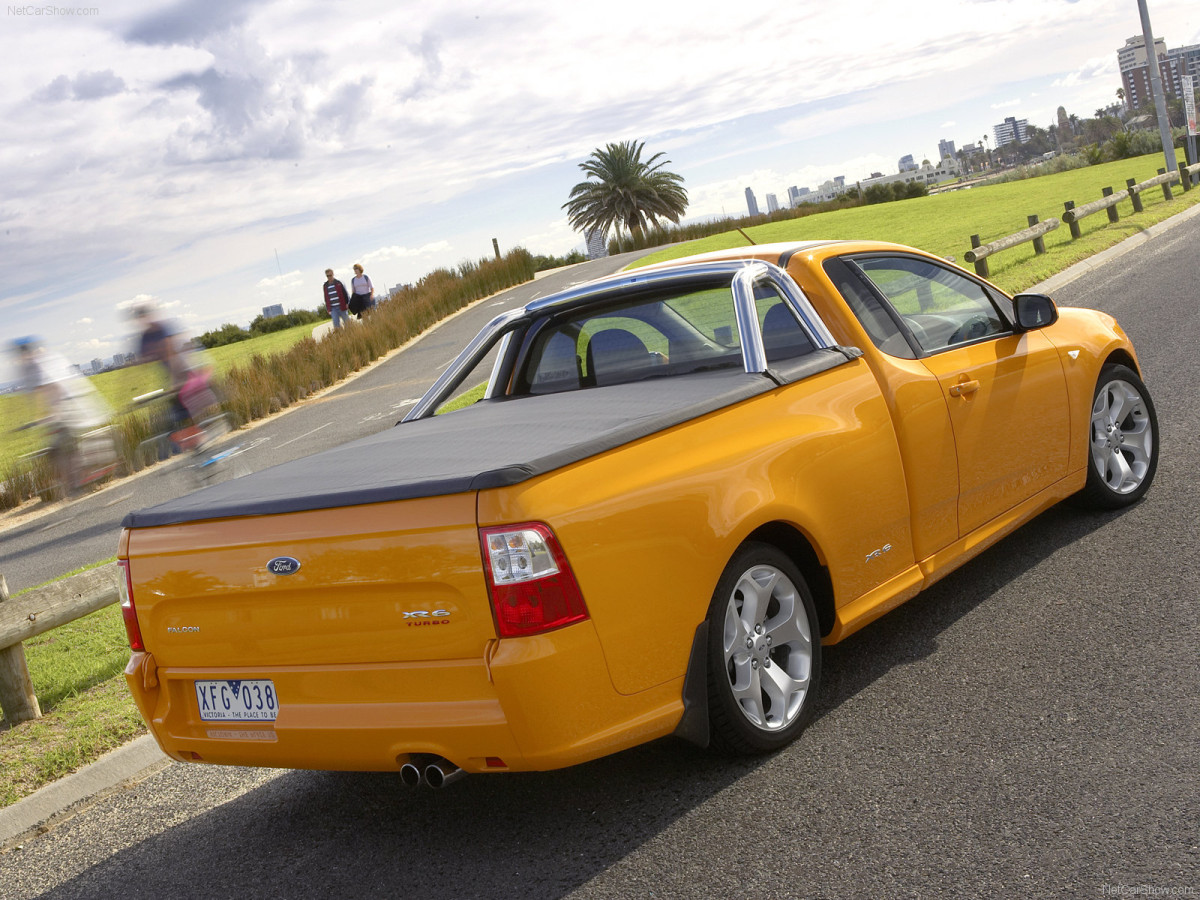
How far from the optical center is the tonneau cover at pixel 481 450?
10.8ft

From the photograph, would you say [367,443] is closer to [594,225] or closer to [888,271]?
[888,271]

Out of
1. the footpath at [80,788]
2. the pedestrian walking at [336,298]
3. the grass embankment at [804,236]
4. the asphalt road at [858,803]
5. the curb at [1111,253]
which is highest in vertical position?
the pedestrian walking at [336,298]

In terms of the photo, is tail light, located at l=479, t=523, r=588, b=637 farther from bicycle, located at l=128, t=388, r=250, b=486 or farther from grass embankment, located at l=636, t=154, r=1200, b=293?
grass embankment, located at l=636, t=154, r=1200, b=293

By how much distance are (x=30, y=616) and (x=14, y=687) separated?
1.44 ft

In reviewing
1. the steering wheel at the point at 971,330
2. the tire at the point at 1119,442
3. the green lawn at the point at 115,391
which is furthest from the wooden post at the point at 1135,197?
the steering wheel at the point at 971,330

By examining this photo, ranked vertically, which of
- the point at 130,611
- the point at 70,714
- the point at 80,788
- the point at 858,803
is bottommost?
the point at 858,803

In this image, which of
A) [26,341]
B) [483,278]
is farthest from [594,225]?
[26,341]

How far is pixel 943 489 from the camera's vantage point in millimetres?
4703

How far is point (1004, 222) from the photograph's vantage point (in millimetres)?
33375

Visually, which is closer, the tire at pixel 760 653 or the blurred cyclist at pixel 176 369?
the tire at pixel 760 653

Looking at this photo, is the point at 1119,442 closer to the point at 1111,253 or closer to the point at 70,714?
the point at 70,714

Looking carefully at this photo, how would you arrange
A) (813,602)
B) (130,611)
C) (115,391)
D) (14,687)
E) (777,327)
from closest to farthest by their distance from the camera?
(130,611) → (813,602) → (777,327) → (14,687) → (115,391)

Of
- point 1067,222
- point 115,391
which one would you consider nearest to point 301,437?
point 1067,222

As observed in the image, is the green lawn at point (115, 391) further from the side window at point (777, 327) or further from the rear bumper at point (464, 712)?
the rear bumper at point (464, 712)
